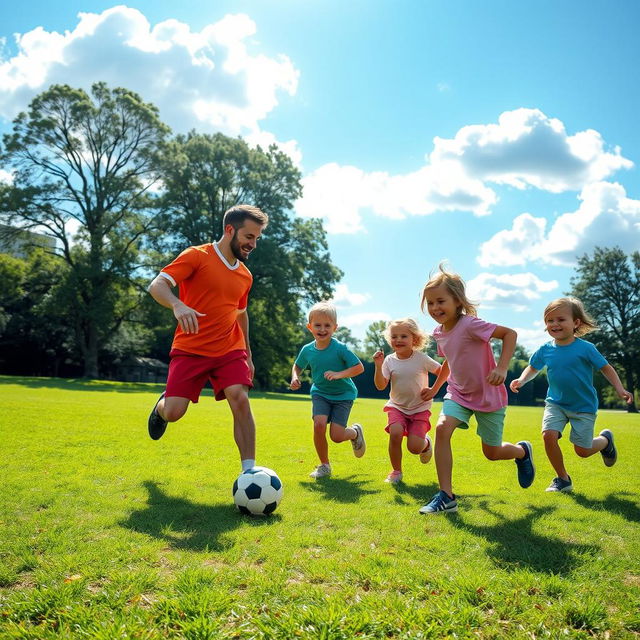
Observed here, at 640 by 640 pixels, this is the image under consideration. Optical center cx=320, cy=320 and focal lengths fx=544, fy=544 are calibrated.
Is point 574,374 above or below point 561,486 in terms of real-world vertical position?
above

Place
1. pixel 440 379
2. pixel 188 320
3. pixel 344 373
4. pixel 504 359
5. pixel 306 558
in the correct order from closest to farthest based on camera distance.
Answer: pixel 306 558
pixel 188 320
pixel 504 359
pixel 440 379
pixel 344 373

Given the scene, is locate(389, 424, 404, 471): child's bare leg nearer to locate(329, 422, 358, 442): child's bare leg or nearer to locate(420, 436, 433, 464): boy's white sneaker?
locate(420, 436, 433, 464): boy's white sneaker

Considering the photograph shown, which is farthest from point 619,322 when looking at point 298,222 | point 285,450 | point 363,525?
point 363,525

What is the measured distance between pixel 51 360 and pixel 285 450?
169 ft

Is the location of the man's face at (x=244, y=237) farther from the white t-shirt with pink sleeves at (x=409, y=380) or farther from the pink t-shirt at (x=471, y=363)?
the white t-shirt with pink sleeves at (x=409, y=380)

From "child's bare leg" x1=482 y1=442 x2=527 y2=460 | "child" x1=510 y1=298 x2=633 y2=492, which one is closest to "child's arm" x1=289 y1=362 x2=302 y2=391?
"child's bare leg" x1=482 y1=442 x2=527 y2=460

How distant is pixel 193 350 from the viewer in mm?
5344

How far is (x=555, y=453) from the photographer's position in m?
5.88

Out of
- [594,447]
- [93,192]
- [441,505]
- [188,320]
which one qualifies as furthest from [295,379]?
[93,192]

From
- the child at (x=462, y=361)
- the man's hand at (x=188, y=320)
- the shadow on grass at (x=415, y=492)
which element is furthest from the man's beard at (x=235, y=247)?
the shadow on grass at (x=415, y=492)

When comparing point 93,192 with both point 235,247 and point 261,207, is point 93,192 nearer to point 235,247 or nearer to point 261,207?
point 261,207

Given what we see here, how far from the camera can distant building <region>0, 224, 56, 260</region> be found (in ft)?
115

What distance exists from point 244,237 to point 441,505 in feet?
9.98

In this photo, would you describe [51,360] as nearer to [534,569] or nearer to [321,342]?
[321,342]
